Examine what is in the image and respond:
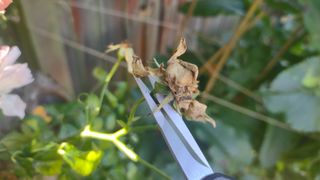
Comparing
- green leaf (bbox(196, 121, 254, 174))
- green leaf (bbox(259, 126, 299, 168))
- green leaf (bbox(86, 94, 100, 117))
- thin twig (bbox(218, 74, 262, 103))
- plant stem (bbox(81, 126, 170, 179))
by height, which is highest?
thin twig (bbox(218, 74, 262, 103))

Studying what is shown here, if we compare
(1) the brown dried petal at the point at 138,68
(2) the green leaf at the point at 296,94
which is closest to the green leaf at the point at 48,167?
(1) the brown dried petal at the point at 138,68

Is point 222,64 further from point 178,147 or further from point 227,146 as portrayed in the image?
point 178,147

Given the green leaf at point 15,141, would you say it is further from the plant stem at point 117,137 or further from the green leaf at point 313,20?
the green leaf at point 313,20

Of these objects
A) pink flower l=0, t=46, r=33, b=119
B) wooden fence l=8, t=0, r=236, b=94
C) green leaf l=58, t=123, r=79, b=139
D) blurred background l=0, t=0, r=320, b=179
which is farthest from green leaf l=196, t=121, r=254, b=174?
pink flower l=0, t=46, r=33, b=119

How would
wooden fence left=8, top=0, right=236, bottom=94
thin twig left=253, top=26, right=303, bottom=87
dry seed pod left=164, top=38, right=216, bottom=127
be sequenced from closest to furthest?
dry seed pod left=164, top=38, right=216, bottom=127 < wooden fence left=8, top=0, right=236, bottom=94 < thin twig left=253, top=26, right=303, bottom=87

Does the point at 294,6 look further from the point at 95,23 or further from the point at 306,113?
the point at 95,23

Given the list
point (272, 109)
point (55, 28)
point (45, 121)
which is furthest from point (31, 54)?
point (272, 109)

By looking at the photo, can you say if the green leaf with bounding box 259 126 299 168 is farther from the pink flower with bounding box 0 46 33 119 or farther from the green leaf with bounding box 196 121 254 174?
the pink flower with bounding box 0 46 33 119
